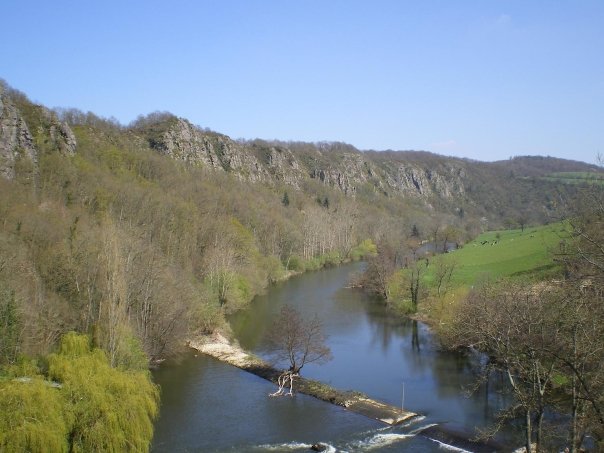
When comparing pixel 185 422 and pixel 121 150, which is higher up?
pixel 121 150

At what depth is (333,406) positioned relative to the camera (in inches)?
1142

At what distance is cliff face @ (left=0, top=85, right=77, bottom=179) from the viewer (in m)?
50.8

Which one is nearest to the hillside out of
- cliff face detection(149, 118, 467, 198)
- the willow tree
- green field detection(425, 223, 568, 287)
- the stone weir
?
cliff face detection(149, 118, 467, 198)

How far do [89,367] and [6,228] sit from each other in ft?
56.5

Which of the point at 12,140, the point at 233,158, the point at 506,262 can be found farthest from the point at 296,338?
the point at 233,158

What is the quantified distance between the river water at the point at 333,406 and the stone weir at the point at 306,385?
57cm

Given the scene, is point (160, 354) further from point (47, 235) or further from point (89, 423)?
point (89, 423)

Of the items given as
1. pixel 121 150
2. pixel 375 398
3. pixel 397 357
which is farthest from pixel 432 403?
pixel 121 150

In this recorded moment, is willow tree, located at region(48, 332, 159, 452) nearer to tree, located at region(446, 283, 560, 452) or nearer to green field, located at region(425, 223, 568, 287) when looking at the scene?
tree, located at region(446, 283, 560, 452)

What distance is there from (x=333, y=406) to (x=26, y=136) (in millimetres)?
43200

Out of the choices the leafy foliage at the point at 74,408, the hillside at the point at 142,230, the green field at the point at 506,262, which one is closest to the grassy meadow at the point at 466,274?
the green field at the point at 506,262

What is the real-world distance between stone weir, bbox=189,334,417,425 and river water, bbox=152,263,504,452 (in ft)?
1.88

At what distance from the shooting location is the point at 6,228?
116ft

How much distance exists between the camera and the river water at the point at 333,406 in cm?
2473
